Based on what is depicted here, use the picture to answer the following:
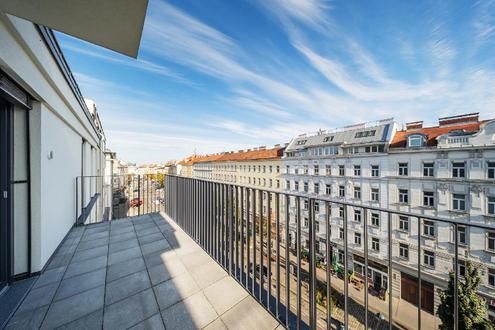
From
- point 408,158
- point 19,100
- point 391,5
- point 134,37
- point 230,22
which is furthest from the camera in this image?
point 408,158

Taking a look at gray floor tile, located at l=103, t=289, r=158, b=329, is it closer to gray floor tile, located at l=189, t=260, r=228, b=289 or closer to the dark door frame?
gray floor tile, located at l=189, t=260, r=228, b=289

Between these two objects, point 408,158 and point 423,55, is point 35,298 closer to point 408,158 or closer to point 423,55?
point 423,55

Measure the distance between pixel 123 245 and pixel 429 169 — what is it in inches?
663

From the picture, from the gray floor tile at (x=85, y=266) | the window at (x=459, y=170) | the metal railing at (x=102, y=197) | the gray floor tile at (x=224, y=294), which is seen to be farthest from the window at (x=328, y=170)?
the gray floor tile at (x=85, y=266)

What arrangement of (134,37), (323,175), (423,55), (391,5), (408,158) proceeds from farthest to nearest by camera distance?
1. (323,175)
2. (408,158)
3. (423,55)
4. (391,5)
5. (134,37)

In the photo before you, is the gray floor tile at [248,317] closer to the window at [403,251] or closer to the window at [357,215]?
the window at [357,215]

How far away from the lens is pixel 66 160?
3703 mm

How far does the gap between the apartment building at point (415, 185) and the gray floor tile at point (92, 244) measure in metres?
7.13

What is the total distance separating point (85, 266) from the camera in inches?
96.0

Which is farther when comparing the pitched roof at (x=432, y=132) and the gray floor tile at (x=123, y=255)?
the pitched roof at (x=432, y=132)

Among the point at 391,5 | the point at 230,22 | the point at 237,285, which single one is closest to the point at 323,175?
the point at 391,5

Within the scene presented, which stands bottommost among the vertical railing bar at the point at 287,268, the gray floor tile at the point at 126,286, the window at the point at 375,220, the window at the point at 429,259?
the window at the point at 429,259

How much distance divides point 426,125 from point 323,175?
8.35 meters

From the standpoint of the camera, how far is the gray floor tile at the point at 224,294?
1.73m
